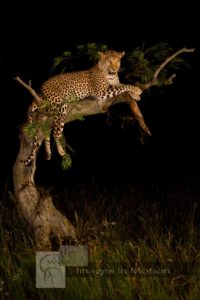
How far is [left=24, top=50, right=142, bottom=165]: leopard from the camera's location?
6.28 meters

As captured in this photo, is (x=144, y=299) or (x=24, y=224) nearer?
(x=144, y=299)

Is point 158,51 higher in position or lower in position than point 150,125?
higher

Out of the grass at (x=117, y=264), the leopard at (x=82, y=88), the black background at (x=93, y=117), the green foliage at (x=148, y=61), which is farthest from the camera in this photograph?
the black background at (x=93, y=117)

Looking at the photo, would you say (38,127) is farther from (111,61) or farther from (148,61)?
(111,61)

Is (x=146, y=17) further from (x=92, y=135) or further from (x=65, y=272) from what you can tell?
(x=65, y=272)

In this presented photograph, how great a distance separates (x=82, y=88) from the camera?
6.80 metres

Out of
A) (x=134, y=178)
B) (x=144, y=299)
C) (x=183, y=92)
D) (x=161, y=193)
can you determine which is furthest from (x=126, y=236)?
(x=183, y=92)

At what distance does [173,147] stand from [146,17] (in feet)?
6.74

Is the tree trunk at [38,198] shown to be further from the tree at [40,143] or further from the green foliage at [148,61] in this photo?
the green foliage at [148,61]

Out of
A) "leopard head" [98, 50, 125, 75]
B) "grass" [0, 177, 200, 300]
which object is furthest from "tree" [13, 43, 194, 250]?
"leopard head" [98, 50, 125, 75]

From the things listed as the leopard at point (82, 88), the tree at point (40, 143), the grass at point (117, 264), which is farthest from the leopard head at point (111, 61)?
the grass at point (117, 264)

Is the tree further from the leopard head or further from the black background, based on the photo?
the black background

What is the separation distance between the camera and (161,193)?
8.15 metres

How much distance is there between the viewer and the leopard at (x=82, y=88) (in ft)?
20.6
